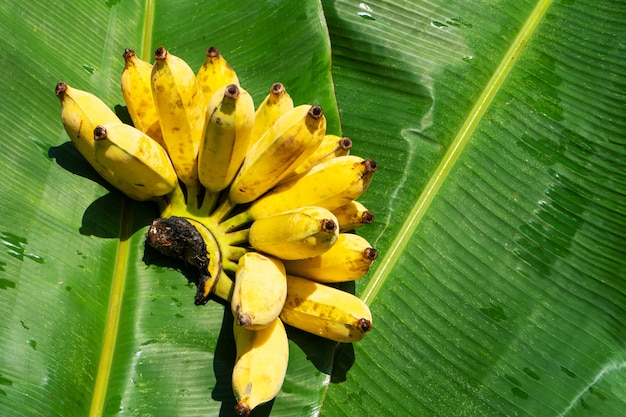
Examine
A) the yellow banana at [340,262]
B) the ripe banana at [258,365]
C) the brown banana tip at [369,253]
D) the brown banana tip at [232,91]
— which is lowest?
the ripe banana at [258,365]

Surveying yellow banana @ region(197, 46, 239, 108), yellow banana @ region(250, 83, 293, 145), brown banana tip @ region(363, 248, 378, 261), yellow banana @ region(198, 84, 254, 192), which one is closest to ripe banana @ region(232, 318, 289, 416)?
brown banana tip @ region(363, 248, 378, 261)

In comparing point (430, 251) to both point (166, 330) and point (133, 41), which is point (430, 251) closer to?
point (166, 330)

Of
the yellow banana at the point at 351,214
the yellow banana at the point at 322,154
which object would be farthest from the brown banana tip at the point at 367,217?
the yellow banana at the point at 322,154

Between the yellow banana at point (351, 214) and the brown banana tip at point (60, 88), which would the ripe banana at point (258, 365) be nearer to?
the yellow banana at point (351, 214)

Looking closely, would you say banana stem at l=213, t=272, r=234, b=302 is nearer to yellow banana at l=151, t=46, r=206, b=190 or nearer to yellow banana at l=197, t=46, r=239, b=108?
yellow banana at l=151, t=46, r=206, b=190

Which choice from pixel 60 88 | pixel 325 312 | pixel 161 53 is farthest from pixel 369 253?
pixel 60 88

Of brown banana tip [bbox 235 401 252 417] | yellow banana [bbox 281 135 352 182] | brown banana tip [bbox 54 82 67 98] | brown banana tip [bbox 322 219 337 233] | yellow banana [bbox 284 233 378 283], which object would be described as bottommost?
brown banana tip [bbox 235 401 252 417]

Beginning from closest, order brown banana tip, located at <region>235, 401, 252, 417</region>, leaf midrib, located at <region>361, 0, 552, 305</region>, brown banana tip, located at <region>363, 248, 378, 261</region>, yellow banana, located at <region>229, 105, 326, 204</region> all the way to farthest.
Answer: brown banana tip, located at <region>235, 401, 252, 417</region>, yellow banana, located at <region>229, 105, 326, 204</region>, brown banana tip, located at <region>363, 248, 378, 261</region>, leaf midrib, located at <region>361, 0, 552, 305</region>
